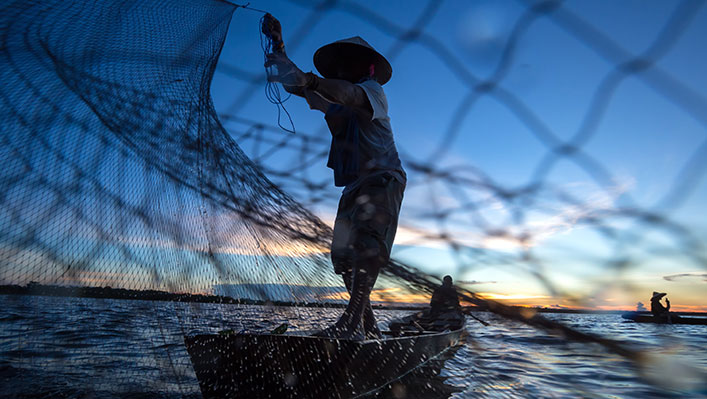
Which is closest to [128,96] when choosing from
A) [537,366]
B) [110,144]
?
[110,144]

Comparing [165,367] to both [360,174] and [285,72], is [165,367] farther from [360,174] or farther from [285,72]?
[285,72]

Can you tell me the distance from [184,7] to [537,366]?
6.13 meters

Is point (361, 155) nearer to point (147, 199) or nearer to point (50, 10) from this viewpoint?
point (147, 199)

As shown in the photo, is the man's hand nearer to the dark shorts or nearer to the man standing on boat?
the man standing on boat

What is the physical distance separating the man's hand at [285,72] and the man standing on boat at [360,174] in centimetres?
53

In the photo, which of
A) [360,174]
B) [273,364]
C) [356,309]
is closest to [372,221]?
[360,174]

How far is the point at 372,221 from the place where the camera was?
2594mm

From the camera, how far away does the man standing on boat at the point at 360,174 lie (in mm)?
2547

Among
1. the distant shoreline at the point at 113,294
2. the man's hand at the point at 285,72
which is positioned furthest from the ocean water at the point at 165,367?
the man's hand at the point at 285,72

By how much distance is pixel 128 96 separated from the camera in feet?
8.46

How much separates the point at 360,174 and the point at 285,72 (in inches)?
42.7

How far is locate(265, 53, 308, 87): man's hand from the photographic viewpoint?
1.76 meters

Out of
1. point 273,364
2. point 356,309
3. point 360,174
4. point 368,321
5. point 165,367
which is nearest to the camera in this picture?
point 273,364

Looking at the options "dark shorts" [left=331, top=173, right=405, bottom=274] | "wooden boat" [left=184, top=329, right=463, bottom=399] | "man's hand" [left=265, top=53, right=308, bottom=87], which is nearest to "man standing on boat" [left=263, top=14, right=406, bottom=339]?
"dark shorts" [left=331, top=173, right=405, bottom=274]
